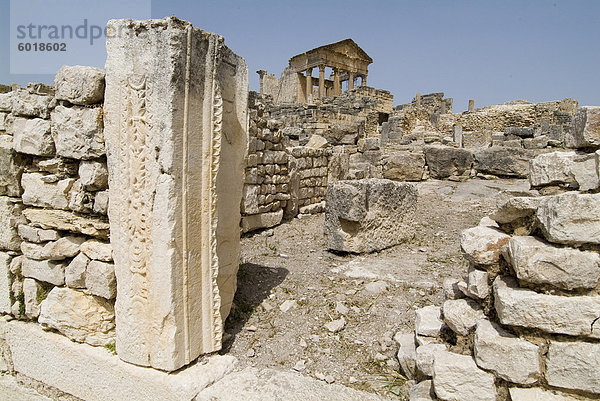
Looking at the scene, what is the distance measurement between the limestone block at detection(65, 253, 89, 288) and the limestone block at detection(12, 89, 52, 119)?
96 cm

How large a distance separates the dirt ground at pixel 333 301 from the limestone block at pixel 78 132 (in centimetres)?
150

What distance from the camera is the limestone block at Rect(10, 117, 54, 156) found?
8.11 feet

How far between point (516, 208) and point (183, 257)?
176cm

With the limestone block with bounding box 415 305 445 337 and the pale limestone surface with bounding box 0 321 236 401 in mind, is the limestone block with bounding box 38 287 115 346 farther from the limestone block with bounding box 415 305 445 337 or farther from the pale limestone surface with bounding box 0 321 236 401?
the limestone block with bounding box 415 305 445 337

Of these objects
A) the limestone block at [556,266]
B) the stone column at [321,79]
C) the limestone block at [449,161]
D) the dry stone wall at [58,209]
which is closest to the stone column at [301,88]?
the stone column at [321,79]

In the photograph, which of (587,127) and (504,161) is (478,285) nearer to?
(587,127)

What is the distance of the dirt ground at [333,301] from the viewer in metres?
2.41

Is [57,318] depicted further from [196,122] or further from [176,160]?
[196,122]

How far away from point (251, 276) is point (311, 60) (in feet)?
79.8

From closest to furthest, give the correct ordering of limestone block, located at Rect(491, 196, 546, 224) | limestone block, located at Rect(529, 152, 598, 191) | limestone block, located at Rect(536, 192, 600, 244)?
1. limestone block, located at Rect(536, 192, 600, 244)
2. limestone block, located at Rect(529, 152, 598, 191)
3. limestone block, located at Rect(491, 196, 546, 224)

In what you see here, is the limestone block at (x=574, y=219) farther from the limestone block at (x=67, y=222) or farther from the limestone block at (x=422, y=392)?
the limestone block at (x=67, y=222)

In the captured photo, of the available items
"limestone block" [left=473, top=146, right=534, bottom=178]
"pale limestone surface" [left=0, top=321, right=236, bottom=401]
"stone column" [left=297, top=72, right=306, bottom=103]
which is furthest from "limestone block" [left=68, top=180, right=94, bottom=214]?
"stone column" [left=297, top=72, right=306, bottom=103]

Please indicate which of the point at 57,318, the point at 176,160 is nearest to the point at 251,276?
the point at 57,318

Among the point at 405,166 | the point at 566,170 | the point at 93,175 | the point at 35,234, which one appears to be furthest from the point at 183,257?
the point at 405,166
